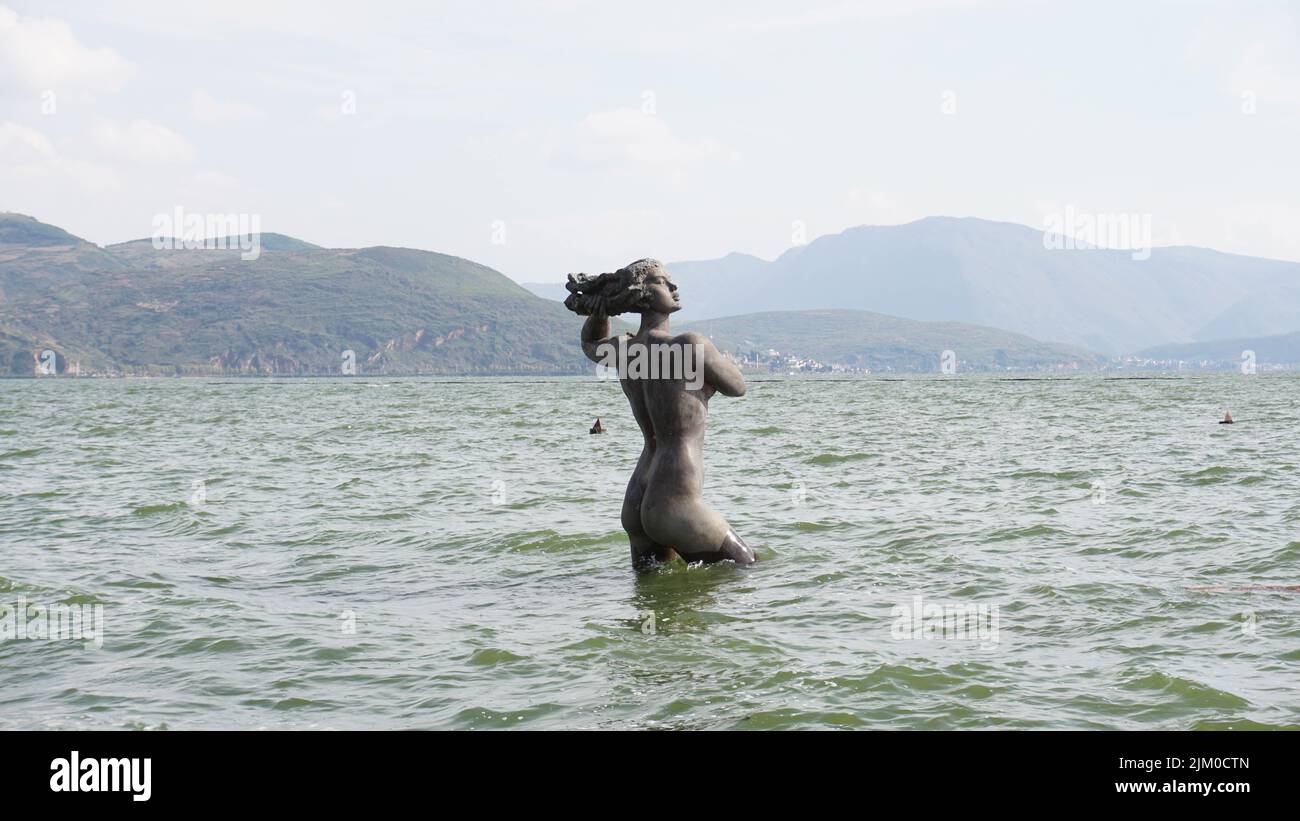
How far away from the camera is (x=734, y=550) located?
490 inches

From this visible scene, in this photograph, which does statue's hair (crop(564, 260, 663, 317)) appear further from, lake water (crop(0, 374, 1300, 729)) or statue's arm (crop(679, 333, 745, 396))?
lake water (crop(0, 374, 1300, 729))

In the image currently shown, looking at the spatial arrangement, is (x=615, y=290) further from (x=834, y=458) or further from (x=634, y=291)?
(x=834, y=458)

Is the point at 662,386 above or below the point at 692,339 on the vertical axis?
below

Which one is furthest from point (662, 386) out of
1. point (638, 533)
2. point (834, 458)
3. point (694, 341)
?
point (834, 458)

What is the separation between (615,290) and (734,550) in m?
2.96

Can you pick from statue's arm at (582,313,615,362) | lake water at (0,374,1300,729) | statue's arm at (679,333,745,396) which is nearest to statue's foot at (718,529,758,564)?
lake water at (0,374,1300,729)

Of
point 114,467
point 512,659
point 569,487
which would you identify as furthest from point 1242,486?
point 114,467

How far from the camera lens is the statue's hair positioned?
11500 mm

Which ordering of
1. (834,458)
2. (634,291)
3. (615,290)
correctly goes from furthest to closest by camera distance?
(834,458) → (615,290) → (634,291)

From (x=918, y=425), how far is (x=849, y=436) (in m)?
8.35

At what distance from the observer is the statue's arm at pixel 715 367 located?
37.1 feet

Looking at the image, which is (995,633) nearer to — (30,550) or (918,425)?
(30,550)

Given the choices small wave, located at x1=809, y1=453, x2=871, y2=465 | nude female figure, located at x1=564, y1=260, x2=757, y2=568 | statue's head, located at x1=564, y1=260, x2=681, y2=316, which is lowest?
small wave, located at x1=809, y1=453, x2=871, y2=465

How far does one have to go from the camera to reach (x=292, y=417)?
64375 millimetres
